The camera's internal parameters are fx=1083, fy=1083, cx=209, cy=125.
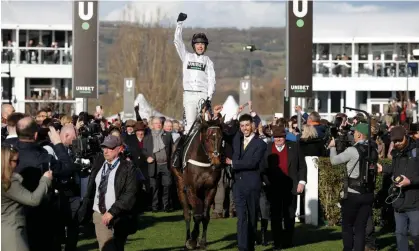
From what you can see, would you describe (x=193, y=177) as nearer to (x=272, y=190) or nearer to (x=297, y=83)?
(x=272, y=190)

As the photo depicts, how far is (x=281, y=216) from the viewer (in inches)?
689

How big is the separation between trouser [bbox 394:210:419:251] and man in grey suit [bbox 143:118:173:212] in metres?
10.1

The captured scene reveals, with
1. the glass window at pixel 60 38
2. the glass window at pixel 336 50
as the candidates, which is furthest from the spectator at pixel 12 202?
the glass window at pixel 336 50

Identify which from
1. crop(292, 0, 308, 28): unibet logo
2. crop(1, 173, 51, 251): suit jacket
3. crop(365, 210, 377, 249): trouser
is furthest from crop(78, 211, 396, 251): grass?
crop(1, 173, 51, 251): suit jacket

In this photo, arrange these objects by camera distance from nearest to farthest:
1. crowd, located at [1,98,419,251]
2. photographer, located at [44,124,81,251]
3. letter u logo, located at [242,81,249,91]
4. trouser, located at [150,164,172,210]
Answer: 1. crowd, located at [1,98,419,251]
2. photographer, located at [44,124,81,251]
3. trouser, located at [150,164,172,210]
4. letter u logo, located at [242,81,249,91]

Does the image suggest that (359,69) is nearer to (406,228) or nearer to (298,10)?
(298,10)

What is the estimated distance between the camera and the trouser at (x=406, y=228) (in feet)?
47.6

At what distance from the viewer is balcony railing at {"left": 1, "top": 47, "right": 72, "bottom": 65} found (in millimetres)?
69438

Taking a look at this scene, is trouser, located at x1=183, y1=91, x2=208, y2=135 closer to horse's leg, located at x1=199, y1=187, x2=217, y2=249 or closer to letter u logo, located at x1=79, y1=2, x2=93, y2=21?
horse's leg, located at x1=199, y1=187, x2=217, y2=249

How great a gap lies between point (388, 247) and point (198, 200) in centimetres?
324

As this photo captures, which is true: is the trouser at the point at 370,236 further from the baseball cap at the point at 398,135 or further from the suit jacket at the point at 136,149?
the suit jacket at the point at 136,149

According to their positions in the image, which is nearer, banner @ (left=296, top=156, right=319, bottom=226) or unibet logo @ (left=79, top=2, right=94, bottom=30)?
banner @ (left=296, top=156, right=319, bottom=226)

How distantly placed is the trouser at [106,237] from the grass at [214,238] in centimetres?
433

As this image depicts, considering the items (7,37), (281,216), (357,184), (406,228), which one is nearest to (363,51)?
(7,37)
